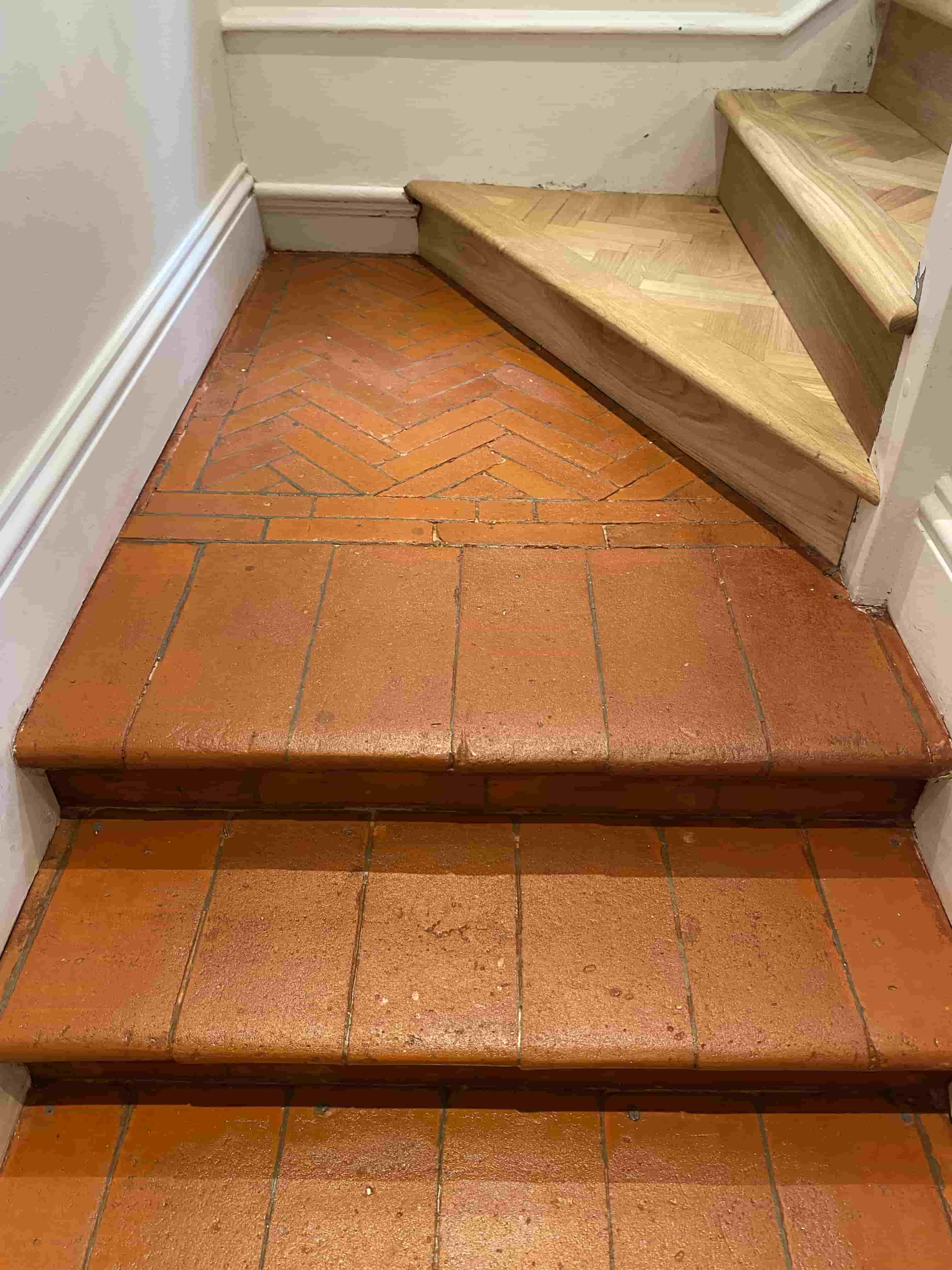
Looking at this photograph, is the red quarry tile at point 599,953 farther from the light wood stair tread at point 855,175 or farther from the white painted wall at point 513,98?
the white painted wall at point 513,98

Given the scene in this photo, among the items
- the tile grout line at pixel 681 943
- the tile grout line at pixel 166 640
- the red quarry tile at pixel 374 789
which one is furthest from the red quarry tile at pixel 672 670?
the tile grout line at pixel 166 640

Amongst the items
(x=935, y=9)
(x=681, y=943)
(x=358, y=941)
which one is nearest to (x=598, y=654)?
(x=681, y=943)

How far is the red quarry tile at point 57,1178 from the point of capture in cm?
108

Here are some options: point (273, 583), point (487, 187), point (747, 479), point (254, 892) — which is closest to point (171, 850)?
point (254, 892)

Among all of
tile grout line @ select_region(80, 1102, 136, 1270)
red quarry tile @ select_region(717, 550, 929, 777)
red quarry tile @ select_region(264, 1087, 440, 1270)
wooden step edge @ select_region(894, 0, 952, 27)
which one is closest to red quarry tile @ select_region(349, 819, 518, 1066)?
red quarry tile @ select_region(264, 1087, 440, 1270)

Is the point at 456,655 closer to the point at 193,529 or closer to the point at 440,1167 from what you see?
the point at 193,529

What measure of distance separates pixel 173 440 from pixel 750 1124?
1603mm

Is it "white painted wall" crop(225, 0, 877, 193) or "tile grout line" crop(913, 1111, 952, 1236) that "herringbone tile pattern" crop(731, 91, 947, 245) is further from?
"tile grout line" crop(913, 1111, 952, 1236)

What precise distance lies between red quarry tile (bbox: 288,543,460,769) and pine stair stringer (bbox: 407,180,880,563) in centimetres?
58

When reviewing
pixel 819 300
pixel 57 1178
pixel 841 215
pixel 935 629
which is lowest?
pixel 57 1178

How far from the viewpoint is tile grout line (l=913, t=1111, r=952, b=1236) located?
110 cm

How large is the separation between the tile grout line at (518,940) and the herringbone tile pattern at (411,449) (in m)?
0.54

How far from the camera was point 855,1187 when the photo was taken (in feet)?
Result: 3.68

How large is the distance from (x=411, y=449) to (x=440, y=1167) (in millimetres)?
1265
